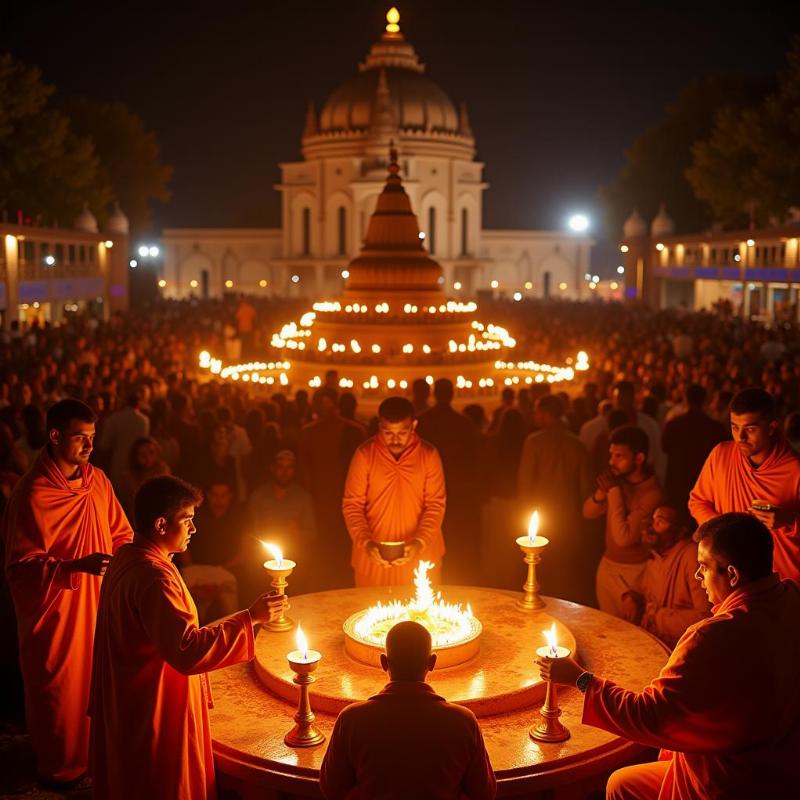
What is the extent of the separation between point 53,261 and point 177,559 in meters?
32.5

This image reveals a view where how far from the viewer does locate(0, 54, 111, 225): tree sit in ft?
130

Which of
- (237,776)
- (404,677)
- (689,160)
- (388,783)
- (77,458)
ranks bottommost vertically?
(237,776)

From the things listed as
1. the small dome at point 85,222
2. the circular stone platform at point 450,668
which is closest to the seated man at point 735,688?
the circular stone platform at point 450,668

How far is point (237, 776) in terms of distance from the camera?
554 cm

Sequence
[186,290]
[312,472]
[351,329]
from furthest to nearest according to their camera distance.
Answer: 1. [186,290]
2. [351,329]
3. [312,472]

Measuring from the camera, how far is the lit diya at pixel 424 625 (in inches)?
253

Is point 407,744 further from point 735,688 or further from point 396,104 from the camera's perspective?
point 396,104

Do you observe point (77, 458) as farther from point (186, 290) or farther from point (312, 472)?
point (186, 290)

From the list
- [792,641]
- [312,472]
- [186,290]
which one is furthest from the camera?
[186,290]

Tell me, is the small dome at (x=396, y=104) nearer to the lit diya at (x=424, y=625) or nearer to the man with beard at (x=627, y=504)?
the man with beard at (x=627, y=504)

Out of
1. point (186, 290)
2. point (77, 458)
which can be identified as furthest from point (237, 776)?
point (186, 290)

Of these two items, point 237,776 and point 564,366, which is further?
point 564,366

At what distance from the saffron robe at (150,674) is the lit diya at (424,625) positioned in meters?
1.34

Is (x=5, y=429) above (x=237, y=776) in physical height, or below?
above
